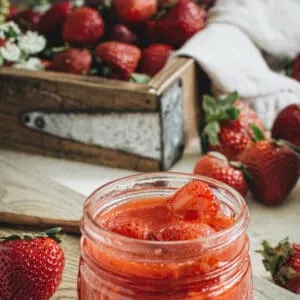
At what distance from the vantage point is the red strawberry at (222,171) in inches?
49.3

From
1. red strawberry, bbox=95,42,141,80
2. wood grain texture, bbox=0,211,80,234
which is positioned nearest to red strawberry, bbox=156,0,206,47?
red strawberry, bbox=95,42,141,80

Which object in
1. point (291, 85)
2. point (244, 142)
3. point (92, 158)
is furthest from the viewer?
point (291, 85)

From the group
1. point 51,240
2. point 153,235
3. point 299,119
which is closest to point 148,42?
point 299,119

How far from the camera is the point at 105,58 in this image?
154cm

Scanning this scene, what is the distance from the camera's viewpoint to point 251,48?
168cm

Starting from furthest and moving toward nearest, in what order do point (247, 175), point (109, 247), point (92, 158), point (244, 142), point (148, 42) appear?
point (148, 42) < point (92, 158) < point (244, 142) < point (247, 175) < point (109, 247)

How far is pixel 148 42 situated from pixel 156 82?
345 millimetres

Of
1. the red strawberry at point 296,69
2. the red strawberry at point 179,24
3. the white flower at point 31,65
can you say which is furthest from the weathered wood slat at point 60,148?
the red strawberry at point 296,69

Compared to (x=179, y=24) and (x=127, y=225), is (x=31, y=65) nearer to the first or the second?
(x=179, y=24)

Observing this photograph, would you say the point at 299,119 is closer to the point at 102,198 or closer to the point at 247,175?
the point at 247,175

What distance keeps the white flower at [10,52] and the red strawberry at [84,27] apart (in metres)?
0.14

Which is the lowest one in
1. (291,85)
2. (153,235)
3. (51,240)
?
(291,85)

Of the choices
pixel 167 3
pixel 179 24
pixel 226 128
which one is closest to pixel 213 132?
pixel 226 128

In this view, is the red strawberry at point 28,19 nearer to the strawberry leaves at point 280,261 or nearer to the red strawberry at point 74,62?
the red strawberry at point 74,62
